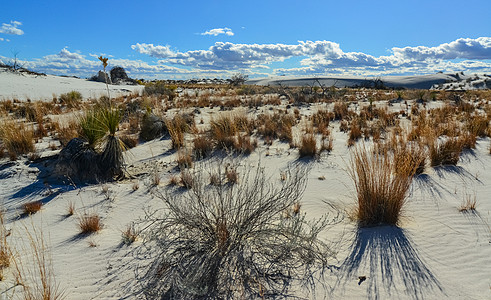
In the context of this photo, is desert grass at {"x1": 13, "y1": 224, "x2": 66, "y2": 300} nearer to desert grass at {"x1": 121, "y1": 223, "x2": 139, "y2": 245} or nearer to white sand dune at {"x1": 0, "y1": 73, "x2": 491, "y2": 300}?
white sand dune at {"x1": 0, "y1": 73, "x2": 491, "y2": 300}

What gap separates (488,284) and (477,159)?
4.67m

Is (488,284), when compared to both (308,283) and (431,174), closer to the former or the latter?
(308,283)

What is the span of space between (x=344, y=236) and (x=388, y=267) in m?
0.66

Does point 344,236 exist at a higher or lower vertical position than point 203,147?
lower

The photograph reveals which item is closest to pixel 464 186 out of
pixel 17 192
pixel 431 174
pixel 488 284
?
pixel 431 174

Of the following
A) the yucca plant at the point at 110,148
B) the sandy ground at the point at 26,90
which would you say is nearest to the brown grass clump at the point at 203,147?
the yucca plant at the point at 110,148

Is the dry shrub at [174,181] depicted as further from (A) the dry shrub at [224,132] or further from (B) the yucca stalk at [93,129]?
(A) the dry shrub at [224,132]

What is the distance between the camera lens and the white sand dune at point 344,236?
2705mm

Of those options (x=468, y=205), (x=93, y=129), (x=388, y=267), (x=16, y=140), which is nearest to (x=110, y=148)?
(x=93, y=129)

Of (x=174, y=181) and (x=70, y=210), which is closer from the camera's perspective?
(x=70, y=210)

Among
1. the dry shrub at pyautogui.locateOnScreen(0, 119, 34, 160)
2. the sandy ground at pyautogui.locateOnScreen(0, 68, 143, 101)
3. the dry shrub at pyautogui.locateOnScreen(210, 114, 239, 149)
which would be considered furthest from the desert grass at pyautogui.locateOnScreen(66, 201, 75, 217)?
the sandy ground at pyautogui.locateOnScreen(0, 68, 143, 101)

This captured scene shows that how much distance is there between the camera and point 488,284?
2.61 metres

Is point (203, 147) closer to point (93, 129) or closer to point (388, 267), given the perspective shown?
point (93, 129)

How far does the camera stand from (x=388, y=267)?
2.91 meters
